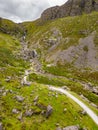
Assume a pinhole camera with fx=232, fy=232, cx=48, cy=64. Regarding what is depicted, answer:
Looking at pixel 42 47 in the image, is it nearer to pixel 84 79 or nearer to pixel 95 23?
pixel 95 23

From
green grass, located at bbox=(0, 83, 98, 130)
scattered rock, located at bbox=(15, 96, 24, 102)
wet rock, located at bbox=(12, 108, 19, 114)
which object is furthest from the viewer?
scattered rock, located at bbox=(15, 96, 24, 102)

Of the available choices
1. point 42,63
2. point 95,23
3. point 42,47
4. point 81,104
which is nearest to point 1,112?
point 81,104

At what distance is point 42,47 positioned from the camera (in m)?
170

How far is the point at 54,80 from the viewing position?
10200 cm

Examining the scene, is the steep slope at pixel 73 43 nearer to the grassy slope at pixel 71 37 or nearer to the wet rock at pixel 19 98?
the grassy slope at pixel 71 37

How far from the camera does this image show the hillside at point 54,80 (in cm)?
5688

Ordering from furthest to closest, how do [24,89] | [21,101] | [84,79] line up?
[84,79]
[24,89]
[21,101]

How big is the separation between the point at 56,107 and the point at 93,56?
79.0m

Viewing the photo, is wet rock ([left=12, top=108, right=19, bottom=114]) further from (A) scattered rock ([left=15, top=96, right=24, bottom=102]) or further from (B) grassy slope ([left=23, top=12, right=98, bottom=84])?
(B) grassy slope ([left=23, top=12, right=98, bottom=84])

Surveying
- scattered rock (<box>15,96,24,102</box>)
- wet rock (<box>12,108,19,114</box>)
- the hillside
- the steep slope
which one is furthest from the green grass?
the steep slope

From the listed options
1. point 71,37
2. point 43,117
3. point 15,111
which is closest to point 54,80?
point 15,111

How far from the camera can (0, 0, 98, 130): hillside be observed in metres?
56.9

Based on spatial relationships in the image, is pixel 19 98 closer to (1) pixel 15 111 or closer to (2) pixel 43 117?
(1) pixel 15 111

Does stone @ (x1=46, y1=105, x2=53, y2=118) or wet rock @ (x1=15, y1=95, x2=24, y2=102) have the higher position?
wet rock @ (x1=15, y1=95, x2=24, y2=102)
